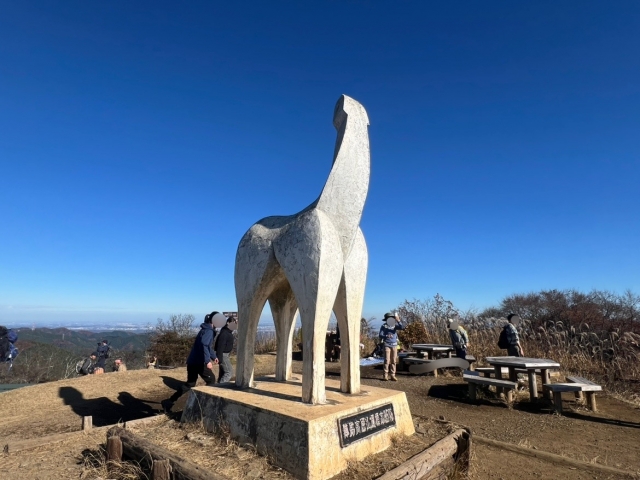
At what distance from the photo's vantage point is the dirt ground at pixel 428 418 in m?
4.32

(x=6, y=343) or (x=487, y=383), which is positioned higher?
(x=6, y=343)

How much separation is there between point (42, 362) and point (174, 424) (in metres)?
11.7

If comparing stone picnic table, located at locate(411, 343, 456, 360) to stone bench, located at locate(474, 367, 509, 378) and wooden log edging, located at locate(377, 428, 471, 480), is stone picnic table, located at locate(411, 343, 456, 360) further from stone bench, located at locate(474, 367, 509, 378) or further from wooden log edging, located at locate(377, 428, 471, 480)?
wooden log edging, located at locate(377, 428, 471, 480)

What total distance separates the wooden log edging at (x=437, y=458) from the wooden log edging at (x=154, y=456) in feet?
4.68

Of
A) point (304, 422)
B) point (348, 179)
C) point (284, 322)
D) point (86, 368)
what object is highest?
point (348, 179)

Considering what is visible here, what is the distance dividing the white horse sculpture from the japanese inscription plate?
1.24 feet

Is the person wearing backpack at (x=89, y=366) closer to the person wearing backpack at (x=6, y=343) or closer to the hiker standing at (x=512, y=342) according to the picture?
the person wearing backpack at (x=6, y=343)

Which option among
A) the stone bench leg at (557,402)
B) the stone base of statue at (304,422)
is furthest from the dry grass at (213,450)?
the stone bench leg at (557,402)

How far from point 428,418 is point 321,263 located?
98.4 inches

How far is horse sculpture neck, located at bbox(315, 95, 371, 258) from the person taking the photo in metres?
4.25

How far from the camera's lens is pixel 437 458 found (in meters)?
3.63

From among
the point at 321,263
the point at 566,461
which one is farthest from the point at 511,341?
the point at 321,263

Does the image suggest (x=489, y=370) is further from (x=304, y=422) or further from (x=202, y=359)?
(x=304, y=422)

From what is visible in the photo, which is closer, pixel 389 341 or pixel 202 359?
pixel 202 359
